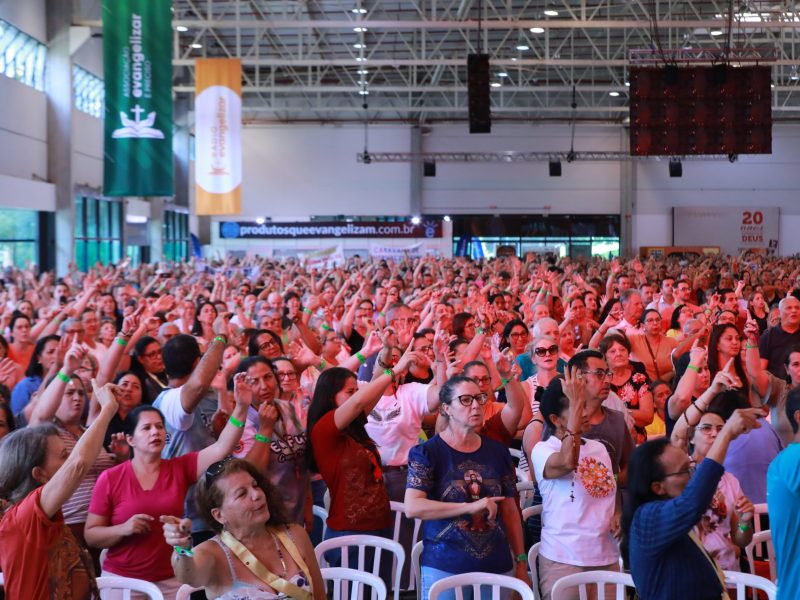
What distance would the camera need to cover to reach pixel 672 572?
3148 millimetres

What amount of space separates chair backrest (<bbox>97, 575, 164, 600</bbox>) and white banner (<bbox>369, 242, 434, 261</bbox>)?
28532mm

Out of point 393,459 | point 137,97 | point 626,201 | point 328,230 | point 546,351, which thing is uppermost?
point 137,97

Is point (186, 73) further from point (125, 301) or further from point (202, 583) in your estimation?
point (202, 583)

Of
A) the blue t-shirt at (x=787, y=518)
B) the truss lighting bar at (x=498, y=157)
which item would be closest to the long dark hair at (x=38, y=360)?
the blue t-shirt at (x=787, y=518)

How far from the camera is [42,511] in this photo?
128 inches

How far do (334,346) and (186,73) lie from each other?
2560cm

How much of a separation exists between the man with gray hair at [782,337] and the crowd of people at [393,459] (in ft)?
0.09

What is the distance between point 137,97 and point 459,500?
12.1m

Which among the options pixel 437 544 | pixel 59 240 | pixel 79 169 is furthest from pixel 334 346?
pixel 79 169

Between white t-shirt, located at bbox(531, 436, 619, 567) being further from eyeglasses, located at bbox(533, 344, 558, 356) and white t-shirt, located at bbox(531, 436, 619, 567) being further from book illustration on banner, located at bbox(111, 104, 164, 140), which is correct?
book illustration on banner, located at bbox(111, 104, 164, 140)

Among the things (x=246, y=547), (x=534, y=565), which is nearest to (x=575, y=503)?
(x=534, y=565)

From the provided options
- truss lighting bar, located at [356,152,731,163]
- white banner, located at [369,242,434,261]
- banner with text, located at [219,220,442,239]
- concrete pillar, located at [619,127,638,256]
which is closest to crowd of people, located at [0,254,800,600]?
white banner, located at [369,242,434,261]

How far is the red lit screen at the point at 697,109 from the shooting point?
48.4 feet

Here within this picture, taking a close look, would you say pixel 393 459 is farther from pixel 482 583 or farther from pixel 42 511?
pixel 42 511
